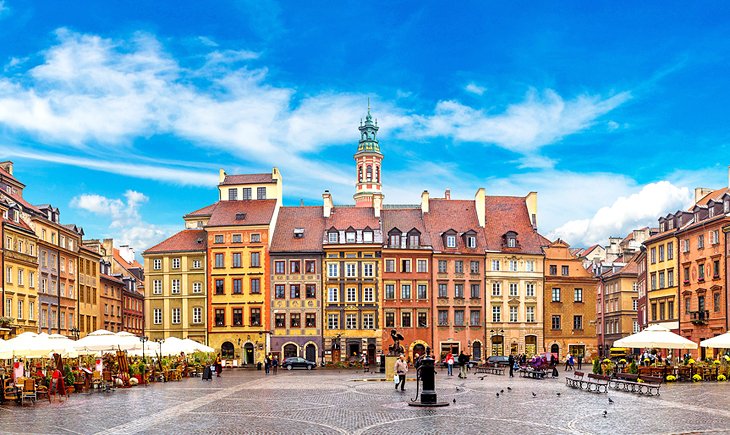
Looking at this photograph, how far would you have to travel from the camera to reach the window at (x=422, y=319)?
267 ft

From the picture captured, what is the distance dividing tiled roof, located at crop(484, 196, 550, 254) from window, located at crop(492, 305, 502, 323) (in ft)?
17.1

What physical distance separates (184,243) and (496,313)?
29.0 meters

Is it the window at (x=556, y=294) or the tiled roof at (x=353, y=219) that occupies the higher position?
the tiled roof at (x=353, y=219)

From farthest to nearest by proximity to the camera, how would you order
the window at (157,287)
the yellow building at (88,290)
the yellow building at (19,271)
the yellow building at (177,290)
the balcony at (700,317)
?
the window at (157,287), the yellow building at (177,290), the yellow building at (88,290), the balcony at (700,317), the yellow building at (19,271)

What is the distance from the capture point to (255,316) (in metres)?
81.7

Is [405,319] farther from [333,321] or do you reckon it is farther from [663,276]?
[663,276]

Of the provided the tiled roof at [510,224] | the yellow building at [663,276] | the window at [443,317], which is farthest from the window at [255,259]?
the yellow building at [663,276]

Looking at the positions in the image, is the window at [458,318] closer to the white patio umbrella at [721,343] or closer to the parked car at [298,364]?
the parked car at [298,364]

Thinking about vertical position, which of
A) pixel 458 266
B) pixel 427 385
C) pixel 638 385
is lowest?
pixel 638 385

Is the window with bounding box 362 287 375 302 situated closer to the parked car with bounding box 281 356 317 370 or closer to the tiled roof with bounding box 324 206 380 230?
the tiled roof with bounding box 324 206 380 230

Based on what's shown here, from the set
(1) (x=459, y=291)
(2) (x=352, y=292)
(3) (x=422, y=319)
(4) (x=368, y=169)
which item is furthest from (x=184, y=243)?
(4) (x=368, y=169)

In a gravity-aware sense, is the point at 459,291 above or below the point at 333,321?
above

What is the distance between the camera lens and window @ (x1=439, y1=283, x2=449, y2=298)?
82250 millimetres

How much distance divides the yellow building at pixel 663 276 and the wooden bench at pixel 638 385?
28883mm
